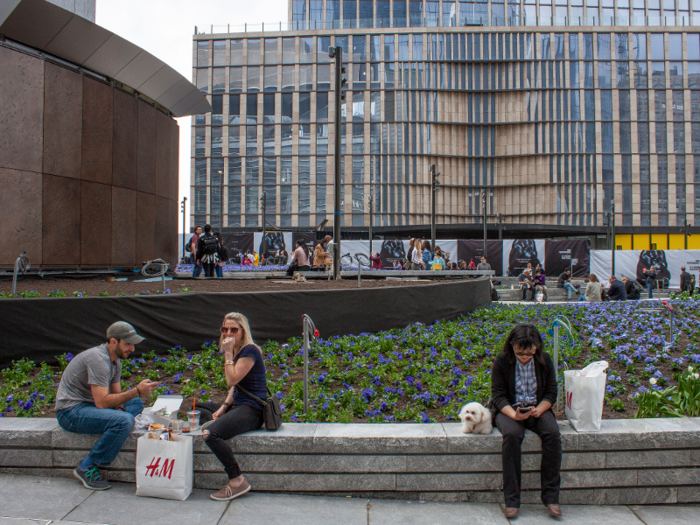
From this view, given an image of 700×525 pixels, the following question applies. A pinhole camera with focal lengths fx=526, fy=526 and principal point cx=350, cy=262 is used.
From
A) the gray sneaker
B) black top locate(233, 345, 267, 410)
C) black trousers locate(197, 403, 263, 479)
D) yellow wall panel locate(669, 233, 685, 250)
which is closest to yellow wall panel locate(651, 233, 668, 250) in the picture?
yellow wall panel locate(669, 233, 685, 250)

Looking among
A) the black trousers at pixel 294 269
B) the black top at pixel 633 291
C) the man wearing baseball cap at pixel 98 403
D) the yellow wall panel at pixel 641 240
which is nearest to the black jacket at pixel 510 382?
the man wearing baseball cap at pixel 98 403

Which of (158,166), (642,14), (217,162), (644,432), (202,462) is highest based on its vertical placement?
(642,14)

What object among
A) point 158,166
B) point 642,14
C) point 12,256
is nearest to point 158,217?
point 158,166

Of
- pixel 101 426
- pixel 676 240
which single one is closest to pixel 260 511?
pixel 101 426

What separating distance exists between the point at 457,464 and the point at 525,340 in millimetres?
1064

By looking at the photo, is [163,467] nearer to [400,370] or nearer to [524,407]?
[524,407]

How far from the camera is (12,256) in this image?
10.9 metres

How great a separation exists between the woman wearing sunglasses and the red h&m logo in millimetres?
290

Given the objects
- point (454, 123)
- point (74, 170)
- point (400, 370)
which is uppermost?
point (454, 123)

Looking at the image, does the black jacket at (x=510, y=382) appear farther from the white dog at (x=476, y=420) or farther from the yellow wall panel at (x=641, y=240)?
the yellow wall panel at (x=641, y=240)

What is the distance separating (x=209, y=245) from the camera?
14273 millimetres

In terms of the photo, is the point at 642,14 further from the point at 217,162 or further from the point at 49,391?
the point at 49,391

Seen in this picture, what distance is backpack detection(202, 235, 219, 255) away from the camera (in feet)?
46.6

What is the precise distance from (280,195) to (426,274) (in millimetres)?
46306
